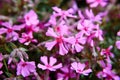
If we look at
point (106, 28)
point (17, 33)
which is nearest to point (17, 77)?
point (17, 33)

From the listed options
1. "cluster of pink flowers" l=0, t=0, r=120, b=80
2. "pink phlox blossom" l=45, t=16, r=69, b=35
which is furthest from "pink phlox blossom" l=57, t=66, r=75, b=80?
"pink phlox blossom" l=45, t=16, r=69, b=35

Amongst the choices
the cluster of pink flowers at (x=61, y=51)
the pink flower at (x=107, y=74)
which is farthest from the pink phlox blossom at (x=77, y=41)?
the pink flower at (x=107, y=74)

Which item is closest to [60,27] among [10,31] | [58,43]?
[58,43]

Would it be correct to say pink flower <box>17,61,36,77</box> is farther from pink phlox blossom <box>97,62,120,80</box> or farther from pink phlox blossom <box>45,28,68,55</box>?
pink phlox blossom <box>97,62,120,80</box>

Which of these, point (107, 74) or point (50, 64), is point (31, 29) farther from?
point (107, 74)

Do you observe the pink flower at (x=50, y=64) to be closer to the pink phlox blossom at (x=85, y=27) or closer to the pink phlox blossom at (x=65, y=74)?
the pink phlox blossom at (x=65, y=74)

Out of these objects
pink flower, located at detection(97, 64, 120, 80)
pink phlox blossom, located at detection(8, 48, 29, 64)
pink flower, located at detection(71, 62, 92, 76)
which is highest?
pink phlox blossom, located at detection(8, 48, 29, 64)

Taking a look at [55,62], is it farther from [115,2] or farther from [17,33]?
[115,2]
